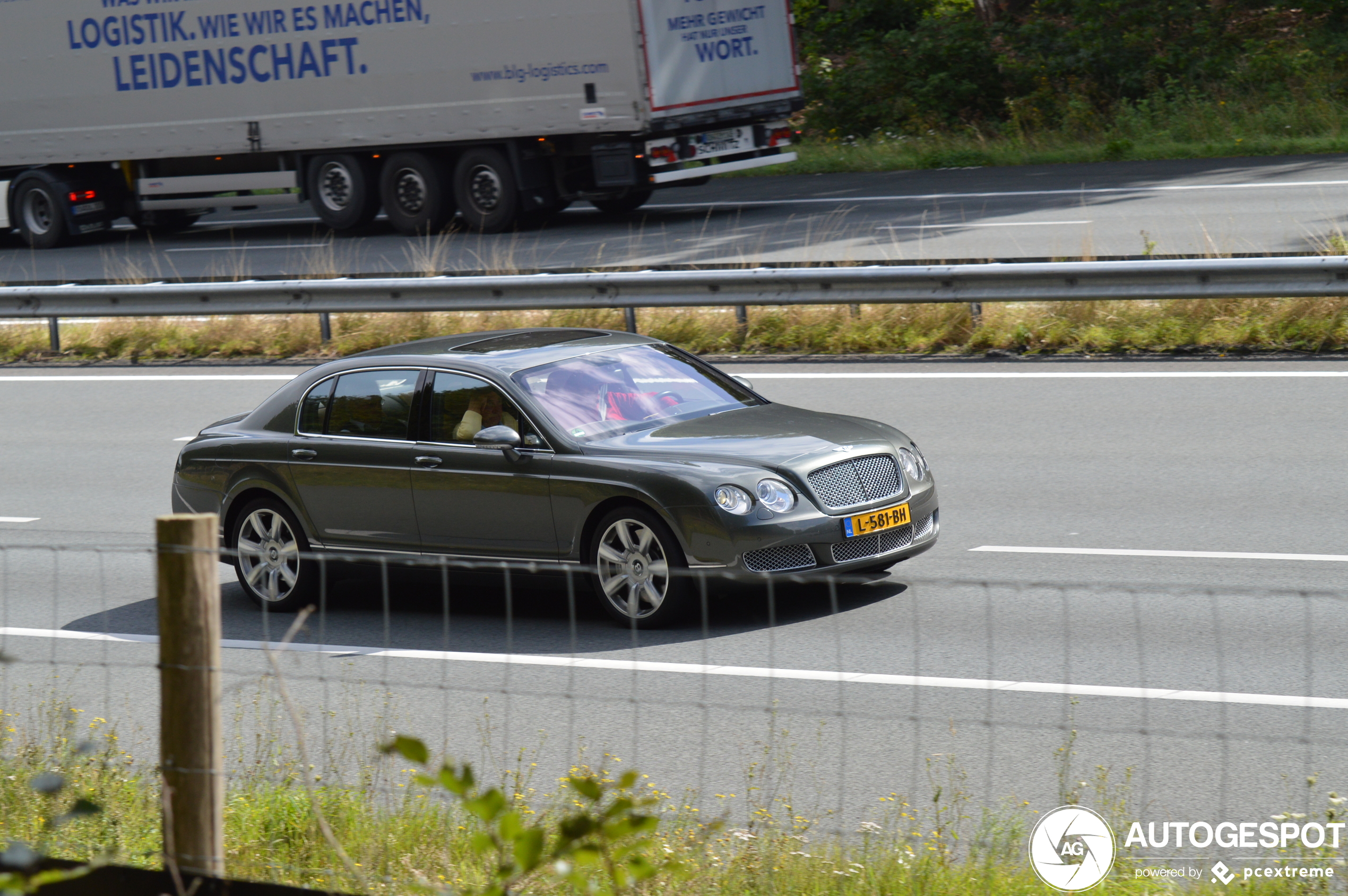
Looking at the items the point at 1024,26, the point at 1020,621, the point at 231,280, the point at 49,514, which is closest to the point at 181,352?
the point at 231,280

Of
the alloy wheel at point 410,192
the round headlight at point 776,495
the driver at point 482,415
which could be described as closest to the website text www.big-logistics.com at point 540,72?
the alloy wheel at point 410,192

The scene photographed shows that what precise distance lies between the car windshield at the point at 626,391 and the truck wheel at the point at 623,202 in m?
15.7

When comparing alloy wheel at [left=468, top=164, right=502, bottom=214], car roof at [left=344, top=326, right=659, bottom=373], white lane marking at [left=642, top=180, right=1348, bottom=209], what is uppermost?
alloy wheel at [left=468, top=164, right=502, bottom=214]

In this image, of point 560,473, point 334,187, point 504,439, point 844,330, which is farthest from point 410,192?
point 560,473

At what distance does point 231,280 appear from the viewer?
65.1ft

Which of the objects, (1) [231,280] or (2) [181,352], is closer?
(2) [181,352]

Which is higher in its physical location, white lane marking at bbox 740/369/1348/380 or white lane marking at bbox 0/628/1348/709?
white lane marking at bbox 740/369/1348/380

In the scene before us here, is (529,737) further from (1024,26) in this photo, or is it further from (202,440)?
(1024,26)

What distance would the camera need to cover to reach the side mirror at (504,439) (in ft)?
27.5

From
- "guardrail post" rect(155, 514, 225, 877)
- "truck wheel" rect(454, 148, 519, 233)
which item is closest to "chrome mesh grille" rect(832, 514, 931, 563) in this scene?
"guardrail post" rect(155, 514, 225, 877)

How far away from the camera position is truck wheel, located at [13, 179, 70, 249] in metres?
27.5

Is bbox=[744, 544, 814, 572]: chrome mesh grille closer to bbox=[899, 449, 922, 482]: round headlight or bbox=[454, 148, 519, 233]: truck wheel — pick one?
bbox=[899, 449, 922, 482]: round headlight

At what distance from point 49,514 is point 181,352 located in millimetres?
6881

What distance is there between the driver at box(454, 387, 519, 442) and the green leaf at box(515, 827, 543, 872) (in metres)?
6.14
